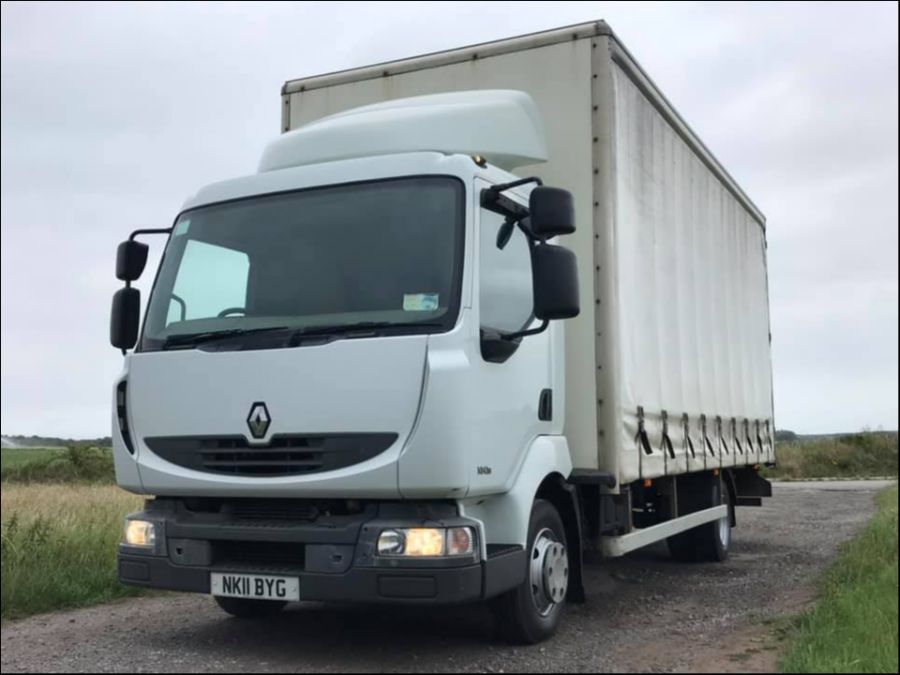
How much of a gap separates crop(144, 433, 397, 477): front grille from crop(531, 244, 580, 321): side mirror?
104 cm

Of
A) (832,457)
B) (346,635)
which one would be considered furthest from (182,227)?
(832,457)

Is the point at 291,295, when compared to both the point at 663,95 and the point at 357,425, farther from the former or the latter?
the point at 663,95

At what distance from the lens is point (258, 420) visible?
5043 mm

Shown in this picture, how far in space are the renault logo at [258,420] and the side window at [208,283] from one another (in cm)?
65

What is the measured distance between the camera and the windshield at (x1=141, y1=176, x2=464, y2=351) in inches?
200

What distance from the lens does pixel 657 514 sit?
773 centimetres

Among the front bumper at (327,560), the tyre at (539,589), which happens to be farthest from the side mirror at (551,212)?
the tyre at (539,589)

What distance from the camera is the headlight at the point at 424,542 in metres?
4.78

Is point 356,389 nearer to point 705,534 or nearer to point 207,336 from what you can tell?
point 207,336

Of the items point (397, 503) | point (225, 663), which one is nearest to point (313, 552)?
point (397, 503)

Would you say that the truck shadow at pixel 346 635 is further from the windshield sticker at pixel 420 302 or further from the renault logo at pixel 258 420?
the windshield sticker at pixel 420 302

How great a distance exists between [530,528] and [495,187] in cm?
191

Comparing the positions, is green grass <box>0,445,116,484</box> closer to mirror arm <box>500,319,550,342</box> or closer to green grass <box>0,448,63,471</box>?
green grass <box>0,448,63,471</box>

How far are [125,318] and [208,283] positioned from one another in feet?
2.35
